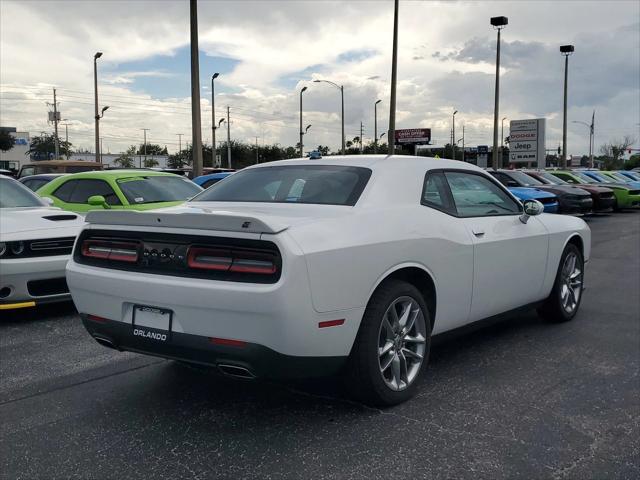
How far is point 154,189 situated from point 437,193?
5.28 metres

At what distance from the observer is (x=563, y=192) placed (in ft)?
58.6

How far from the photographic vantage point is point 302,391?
4.06 metres

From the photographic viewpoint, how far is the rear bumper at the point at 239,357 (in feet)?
10.4

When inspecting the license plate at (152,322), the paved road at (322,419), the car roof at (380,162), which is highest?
the car roof at (380,162)

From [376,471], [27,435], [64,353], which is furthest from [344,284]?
[64,353]

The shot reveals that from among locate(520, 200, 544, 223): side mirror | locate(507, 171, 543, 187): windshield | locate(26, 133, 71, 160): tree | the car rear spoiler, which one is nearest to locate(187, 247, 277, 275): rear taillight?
the car rear spoiler

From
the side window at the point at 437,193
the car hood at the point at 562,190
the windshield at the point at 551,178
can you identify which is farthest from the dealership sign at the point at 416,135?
the side window at the point at 437,193

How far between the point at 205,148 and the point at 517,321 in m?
86.4

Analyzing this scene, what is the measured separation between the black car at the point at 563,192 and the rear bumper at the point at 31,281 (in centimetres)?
1348

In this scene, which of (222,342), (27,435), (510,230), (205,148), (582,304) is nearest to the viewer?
(222,342)

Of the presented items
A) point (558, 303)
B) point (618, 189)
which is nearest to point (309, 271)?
point (558, 303)

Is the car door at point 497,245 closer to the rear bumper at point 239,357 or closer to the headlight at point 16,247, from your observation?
the rear bumper at point 239,357

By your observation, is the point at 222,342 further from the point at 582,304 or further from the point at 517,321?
the point at 582,304

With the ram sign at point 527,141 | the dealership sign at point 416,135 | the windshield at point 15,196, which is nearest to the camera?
the windshield at point 15,196
